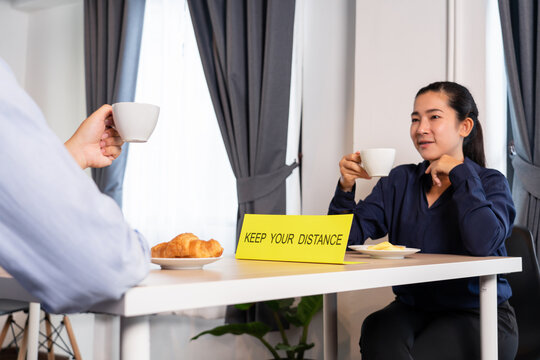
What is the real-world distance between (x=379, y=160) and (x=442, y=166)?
0.26m

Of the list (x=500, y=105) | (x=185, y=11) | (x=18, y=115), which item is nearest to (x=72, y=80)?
(x=185, y=11)

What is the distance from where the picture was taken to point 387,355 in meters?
1.42

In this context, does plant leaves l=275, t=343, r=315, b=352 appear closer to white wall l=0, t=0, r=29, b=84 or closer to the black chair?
the black chair

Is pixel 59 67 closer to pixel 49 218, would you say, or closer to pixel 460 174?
pixel 460 174

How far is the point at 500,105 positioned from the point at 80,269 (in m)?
2.13

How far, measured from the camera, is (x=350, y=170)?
1.79m

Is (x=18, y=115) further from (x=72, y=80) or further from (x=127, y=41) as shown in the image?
(x=72, y=80)

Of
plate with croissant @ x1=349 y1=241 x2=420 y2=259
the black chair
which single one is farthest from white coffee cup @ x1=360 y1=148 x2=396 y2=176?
the black chair

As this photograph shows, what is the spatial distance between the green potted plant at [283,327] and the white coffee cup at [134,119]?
1.61 m

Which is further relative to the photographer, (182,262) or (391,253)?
(391,253)

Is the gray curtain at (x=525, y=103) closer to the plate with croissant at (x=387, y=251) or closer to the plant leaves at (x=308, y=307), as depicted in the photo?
the plant leaves at (x=308, y=307)

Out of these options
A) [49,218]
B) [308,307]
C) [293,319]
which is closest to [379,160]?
[49,218]

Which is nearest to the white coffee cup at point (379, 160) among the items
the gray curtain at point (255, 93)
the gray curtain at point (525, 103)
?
the gray curtain at point (525, 103)

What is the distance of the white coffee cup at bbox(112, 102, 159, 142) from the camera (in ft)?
3.20
